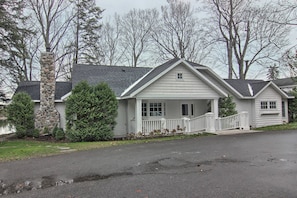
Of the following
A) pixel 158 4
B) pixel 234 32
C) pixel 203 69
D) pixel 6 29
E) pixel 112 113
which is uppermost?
pixel 158 4

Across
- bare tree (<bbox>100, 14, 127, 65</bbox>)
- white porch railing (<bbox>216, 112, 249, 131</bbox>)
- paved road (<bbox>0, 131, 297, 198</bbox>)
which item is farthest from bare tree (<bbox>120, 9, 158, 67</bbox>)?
paved road (<bbox>0, 131, 297, 198</bbox>)

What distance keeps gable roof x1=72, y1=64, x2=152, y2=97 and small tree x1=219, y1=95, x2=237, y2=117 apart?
260 inches

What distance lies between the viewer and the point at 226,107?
18953 millimetres

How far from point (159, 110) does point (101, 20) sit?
58.7ft

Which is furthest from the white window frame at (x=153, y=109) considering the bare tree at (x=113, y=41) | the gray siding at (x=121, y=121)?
the bare tree at (x=113, y=41)

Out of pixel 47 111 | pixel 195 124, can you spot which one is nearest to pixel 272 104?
pixel 195 124

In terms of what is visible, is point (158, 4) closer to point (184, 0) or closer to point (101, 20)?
point (184, 0)

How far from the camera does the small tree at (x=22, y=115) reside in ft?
54.4

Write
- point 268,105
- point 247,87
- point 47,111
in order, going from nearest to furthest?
point 47,111 < point 268,105 < point 247,87

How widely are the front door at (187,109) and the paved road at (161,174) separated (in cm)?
908

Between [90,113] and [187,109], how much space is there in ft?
25.2

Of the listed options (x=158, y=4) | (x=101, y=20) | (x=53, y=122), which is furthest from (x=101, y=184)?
(x=158, y=4)

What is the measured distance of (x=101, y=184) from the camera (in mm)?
5707

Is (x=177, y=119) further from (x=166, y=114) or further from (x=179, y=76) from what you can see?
(x=179, y=76)
